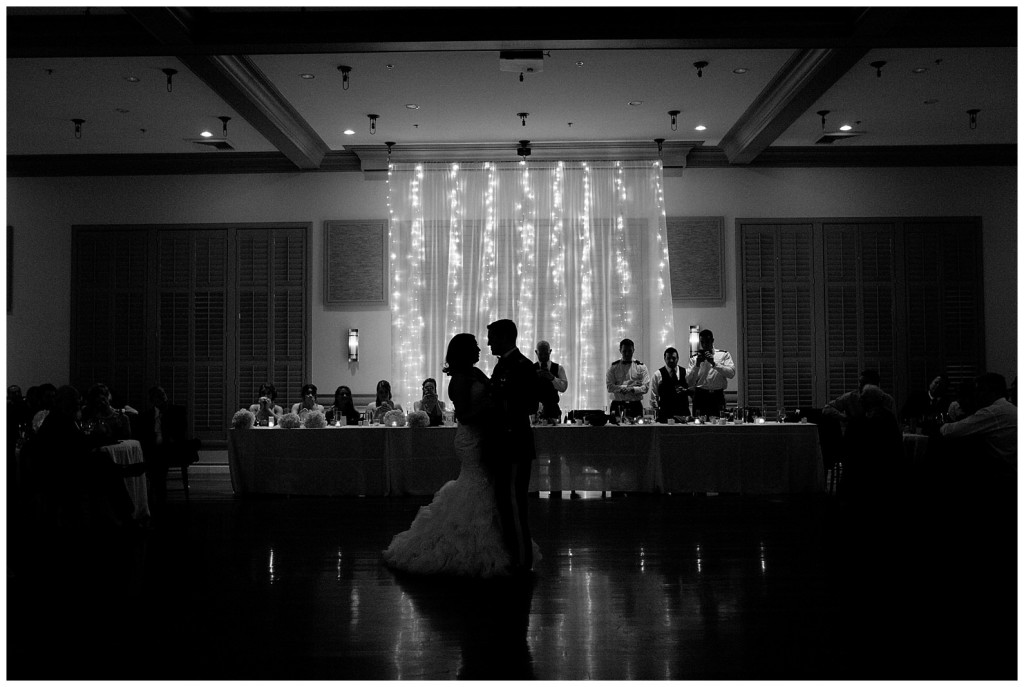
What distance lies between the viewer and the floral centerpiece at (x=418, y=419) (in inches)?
312

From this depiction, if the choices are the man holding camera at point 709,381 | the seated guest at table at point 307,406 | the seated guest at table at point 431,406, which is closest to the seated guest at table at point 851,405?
the man holding camera at point 709,381

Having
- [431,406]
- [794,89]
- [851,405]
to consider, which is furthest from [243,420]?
[794,89]

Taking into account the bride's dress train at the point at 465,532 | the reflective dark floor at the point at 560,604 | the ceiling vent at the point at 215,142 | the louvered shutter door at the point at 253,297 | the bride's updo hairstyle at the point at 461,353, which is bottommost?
the reflective dark floor at the point at 560,604

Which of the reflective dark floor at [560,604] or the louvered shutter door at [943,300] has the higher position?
the louvered shutter door at [943,300]

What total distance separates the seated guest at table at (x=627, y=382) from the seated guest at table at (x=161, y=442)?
4083 millimetres

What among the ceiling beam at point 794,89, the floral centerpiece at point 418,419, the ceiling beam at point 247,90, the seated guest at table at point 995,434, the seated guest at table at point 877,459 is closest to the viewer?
the seated guest at table at point 995,434

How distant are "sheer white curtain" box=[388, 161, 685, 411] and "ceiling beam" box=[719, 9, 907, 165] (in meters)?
1.17

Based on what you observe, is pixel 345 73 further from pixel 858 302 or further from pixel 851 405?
pixel 858 302

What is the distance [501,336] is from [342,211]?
7183 millimetres

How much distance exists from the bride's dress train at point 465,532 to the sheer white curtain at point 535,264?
604cm

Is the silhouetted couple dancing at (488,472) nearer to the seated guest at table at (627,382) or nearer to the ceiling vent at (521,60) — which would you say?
the ceiling vent at (521,60)

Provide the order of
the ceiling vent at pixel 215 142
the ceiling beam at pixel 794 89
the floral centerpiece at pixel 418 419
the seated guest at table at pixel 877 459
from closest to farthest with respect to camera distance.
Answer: the seated guest at table at pixel 877 459
the ceiling beam at pixel 794 89
the floral centerpiece at pixel 418 419
the ceiling vent at pixel 215 142

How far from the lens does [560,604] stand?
4.09 metres

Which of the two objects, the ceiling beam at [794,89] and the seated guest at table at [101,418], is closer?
the seated guest at table at [101,418]
